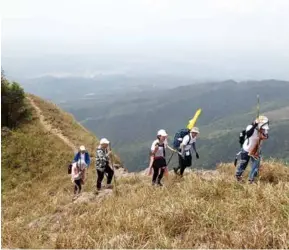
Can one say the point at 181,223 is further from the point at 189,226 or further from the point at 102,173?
the point at 102,173

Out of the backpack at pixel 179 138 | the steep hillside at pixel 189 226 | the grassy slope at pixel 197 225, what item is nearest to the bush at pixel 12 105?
the backpack at pixel 179 138

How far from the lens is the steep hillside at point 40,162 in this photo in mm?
17547

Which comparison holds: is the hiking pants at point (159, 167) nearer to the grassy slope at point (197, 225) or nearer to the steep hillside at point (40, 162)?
the steep hillside at point (40, 162)

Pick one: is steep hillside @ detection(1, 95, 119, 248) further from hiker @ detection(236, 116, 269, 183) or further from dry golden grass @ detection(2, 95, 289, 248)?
hiker @ detection(236, 116, 269, 183)

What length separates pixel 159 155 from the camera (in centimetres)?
1578

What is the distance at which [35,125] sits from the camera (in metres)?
32.6

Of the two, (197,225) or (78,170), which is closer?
(197,225)

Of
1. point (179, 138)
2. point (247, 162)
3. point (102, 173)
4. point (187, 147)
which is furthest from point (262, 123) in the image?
point (102, 173)

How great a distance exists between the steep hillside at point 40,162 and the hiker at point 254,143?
5773 millimetres

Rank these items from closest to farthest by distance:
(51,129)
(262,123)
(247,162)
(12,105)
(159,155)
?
(262,123)
(247,162)
(159,155)
(51,129)
(12,105)

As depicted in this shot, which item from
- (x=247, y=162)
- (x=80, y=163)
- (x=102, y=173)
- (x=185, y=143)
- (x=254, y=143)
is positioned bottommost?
(x=102, y=173)

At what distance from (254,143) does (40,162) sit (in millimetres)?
15661

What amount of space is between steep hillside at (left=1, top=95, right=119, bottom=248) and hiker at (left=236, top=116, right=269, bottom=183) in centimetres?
577

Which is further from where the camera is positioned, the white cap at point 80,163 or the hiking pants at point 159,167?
the white cap at point 80,163
